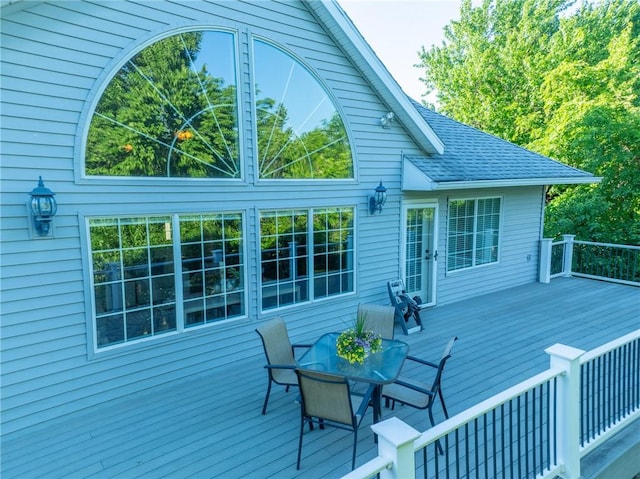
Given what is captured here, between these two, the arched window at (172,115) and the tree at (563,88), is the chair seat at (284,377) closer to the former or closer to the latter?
the arched window at (172,115)

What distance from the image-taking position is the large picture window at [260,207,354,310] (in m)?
5.51

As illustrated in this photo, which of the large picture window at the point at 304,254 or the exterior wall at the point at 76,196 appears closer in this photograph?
the exterior wall at the point at 76,196

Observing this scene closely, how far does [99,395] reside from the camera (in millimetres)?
4273

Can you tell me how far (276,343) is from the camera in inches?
164

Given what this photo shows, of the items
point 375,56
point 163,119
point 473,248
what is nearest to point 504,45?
point 473,248

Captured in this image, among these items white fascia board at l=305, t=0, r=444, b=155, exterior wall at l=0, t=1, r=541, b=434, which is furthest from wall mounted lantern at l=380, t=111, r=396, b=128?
exterior wall at l=0, t=1, r=541, b=434

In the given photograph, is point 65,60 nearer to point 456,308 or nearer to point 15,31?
point 15,31

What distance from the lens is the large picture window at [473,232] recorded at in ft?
25.9

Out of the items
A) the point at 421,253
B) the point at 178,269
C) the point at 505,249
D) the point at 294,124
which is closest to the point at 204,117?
the point at 294,124

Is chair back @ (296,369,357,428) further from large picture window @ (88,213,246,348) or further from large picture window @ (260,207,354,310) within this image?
large picture window @ (260,207,354,310)

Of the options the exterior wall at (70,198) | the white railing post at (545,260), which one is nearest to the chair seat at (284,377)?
the exterior wall at (70,198)

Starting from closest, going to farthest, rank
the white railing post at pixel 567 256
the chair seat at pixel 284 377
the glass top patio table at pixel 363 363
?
the glass top patio table at pixel 363 363 < the chair seat at pixel 284 377 < the white railing post at pixel 567 256

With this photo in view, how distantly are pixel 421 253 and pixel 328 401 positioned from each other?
486 centimetres

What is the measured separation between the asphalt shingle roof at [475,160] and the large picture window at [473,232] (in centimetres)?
70
